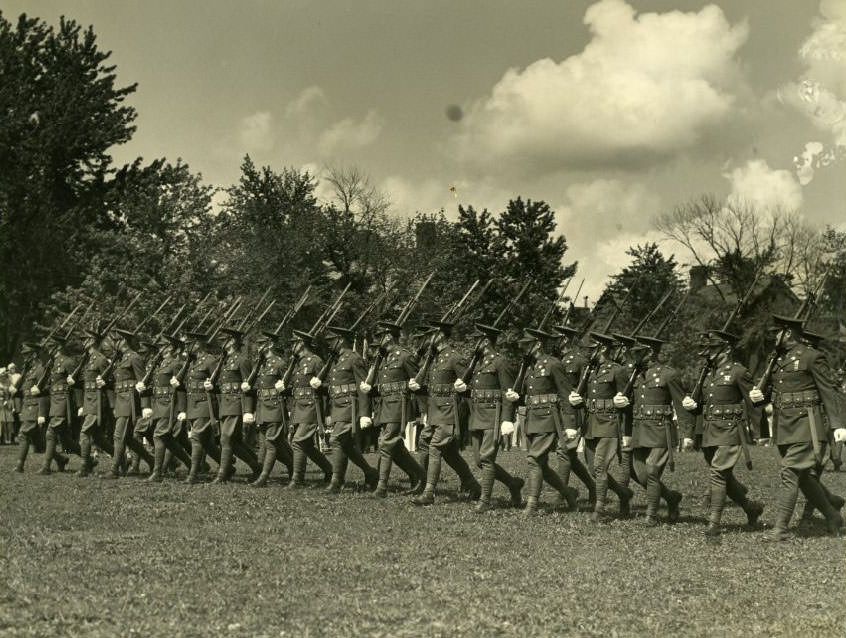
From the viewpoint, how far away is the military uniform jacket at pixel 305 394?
48.2 feet

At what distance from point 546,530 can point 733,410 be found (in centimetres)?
240

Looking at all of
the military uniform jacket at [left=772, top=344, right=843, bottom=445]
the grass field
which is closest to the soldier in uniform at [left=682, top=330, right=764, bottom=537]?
the military uniform jacket at [left=772, top=344, right=843, bottom=445]

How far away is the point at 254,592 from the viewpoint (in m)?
7.85

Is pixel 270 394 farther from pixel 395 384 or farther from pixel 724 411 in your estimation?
pixel 724 411

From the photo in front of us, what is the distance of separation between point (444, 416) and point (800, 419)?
4459 millimetres

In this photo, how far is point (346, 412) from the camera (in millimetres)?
14164

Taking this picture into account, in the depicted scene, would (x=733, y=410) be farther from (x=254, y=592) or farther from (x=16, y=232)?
(x=16, y=232)

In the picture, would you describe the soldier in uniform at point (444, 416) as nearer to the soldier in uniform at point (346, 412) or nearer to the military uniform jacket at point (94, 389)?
the soldier in uniform at point (346, 412)

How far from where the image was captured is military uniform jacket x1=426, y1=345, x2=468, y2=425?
516 inches

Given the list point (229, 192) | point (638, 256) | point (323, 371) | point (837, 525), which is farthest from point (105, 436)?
point (638, 256)

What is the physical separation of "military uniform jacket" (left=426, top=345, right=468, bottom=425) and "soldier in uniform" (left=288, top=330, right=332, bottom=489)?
192 centimetres

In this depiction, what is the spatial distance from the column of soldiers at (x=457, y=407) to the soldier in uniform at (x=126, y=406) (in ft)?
0.11

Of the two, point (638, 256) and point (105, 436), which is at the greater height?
point (638, 256)

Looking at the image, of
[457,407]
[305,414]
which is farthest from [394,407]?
[305,414]
